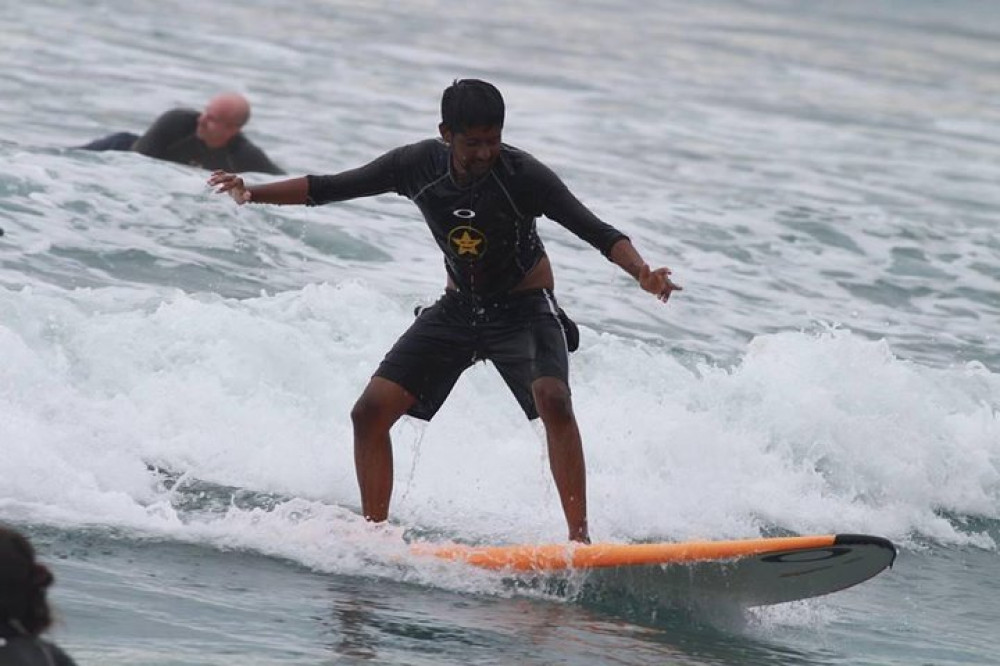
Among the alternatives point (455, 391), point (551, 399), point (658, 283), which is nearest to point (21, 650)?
point (658, 283)

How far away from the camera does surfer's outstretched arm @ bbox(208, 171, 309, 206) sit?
6.27 metres

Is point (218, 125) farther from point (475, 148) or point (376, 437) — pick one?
point (475, 148)

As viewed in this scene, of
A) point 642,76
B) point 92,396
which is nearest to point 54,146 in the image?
point 92,396

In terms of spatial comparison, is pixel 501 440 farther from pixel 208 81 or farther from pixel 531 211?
pixel 208 81

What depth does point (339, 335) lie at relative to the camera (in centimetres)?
964

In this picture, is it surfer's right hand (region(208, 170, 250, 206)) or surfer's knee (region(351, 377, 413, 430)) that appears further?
surfer's knee (region(351, 377, 413, 430))

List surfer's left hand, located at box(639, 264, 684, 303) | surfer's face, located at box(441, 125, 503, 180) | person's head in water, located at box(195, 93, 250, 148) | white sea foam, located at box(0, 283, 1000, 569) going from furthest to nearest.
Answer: person's head in water, located at box(195, 93, 250, 148), white sea foam, located at box(0, 283, 1000, 569), surfer's face, located at box(441, 125, 503, 180), surfer's left hand, located at box(639, 264, 684, 303)

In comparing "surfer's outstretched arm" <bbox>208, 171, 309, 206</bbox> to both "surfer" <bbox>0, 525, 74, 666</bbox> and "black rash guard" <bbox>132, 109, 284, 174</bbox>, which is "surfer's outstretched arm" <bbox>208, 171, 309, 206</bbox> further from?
"black rash guard" <bbox>132, 109, 284, 174</bbox>

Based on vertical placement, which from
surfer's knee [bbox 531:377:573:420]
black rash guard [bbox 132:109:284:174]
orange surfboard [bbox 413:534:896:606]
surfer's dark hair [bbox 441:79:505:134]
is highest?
surfer's dark hair [bbox 441:79:505:134]

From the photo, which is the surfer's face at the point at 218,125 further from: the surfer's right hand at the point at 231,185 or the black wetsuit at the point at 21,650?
the black wetsuit at the point at 21,650

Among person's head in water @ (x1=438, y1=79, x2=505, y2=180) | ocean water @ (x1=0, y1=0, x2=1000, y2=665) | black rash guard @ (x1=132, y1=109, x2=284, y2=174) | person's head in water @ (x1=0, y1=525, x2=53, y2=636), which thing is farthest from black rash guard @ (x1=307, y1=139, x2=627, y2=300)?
black rash guard @ (x1=132, y1=109, x2=284, y2=174)

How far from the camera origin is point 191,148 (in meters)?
13.3

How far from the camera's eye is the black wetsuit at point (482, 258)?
243 inches

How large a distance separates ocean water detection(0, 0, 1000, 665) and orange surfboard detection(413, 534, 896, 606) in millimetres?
106
